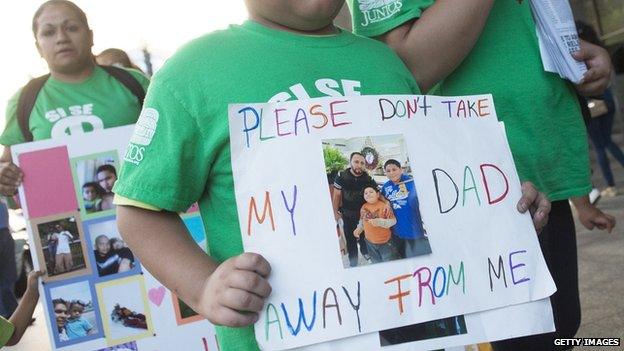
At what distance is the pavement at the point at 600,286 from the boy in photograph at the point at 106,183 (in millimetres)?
2242

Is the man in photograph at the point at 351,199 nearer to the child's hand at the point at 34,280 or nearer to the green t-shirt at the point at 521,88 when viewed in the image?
the green t-shirt at the point at 521,88

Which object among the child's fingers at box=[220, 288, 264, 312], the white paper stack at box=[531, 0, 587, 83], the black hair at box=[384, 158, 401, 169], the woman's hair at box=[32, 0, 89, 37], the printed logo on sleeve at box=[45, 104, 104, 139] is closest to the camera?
the child's fingers at box=[220, 288, 264, 312]

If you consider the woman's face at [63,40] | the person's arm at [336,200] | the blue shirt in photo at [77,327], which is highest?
the woman's face at [63,40]

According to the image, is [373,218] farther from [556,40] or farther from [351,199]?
[556,40]

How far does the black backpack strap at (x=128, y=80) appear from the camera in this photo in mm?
3201

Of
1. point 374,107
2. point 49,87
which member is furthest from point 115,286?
point 374,107

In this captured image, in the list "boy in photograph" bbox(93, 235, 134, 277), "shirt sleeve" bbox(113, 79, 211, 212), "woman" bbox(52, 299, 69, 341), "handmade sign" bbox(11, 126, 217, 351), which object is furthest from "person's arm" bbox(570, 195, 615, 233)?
"woman" bbox(52, 299, 69, 341)

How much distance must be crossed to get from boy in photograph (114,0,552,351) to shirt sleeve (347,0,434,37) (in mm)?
244

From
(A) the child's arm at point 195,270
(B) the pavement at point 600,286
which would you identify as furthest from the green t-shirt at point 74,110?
(B) the pavement at point 600,286

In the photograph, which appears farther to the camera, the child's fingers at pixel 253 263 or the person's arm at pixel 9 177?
the person's arm at pixel 9 177

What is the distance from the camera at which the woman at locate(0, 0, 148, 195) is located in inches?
120

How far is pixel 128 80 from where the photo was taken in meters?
3.24

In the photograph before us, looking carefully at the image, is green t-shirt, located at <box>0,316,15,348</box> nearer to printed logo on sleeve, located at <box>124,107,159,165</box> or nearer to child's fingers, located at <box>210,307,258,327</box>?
printed logo on sleeve, located at <box>124,107,159,165</box>

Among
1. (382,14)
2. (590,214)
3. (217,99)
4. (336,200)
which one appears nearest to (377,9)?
(382,14)
